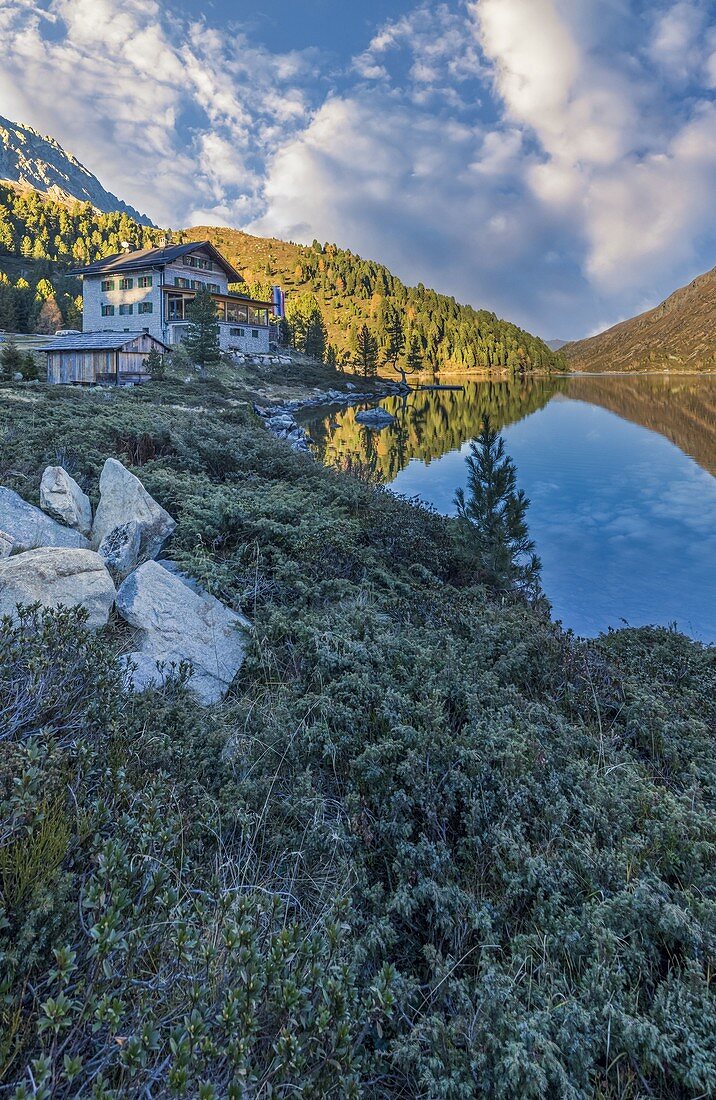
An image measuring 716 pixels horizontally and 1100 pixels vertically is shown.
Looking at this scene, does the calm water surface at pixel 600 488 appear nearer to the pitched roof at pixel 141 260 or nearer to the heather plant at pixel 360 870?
the heather plant at pixel 360 870

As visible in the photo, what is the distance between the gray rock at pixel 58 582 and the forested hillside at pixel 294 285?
6342 cm

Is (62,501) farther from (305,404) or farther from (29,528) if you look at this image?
(305,404)

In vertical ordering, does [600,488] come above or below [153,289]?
below

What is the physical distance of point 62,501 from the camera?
7.28 metres

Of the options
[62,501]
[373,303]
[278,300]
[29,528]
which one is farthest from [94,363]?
[373,303]

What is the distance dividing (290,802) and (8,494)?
5553mm

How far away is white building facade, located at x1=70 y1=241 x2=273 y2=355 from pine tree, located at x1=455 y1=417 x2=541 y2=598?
41245mm

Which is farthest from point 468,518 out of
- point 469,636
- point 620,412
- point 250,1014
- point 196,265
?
point 196,265

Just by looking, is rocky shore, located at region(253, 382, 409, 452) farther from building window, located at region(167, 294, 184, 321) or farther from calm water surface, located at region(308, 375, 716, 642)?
building window, located at region(167, 294, 184, 321)

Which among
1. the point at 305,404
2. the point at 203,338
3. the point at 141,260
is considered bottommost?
the point at 305,404

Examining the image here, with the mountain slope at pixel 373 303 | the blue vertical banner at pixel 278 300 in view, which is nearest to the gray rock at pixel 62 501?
the blue vertical banner at pixel 278 300

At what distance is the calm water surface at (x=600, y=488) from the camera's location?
12133mm

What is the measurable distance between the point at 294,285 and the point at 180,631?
570ft

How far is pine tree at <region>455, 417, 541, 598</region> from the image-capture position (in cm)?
980
